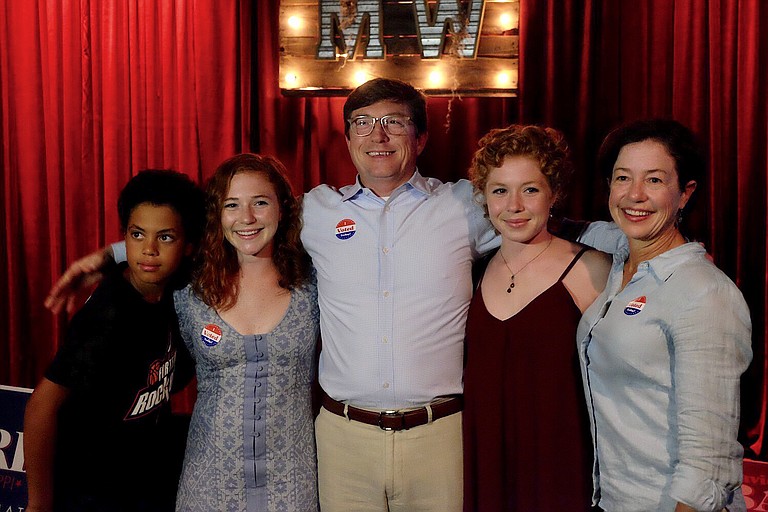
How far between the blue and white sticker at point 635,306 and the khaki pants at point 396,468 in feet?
2.26

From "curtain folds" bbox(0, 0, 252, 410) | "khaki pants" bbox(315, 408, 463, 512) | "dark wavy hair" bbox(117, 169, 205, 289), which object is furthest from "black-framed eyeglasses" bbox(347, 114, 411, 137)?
"curtain folds" bbox(0, 0, 252, 410)

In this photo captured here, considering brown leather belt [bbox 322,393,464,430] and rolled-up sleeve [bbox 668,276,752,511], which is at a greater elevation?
rolled-up sleeve [bbox 668,276,752,511]

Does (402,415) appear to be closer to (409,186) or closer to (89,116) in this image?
(409,186)

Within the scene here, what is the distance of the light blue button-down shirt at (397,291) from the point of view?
193 centimetres

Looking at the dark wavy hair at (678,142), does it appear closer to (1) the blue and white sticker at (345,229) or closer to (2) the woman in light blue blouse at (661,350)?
(2) the woman in light blue blouse at (661,350)

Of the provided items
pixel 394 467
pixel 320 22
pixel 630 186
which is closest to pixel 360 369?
pixel 394 467

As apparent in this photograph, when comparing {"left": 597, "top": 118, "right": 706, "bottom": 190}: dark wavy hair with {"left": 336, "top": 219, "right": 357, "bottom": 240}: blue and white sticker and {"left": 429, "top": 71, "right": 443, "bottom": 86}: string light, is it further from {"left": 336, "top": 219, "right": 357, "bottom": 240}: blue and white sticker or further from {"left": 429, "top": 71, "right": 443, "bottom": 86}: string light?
{"left": 429, "top": 71, "right": 443, "bottom": 86}: string light

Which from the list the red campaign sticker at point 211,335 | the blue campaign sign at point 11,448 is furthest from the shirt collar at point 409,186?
the blue campaign sign at point 11,448

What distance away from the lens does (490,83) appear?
3264 mm

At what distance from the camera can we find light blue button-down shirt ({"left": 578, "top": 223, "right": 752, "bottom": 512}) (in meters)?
1.30

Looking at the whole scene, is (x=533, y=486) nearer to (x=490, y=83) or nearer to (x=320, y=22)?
(x=490, y=83)

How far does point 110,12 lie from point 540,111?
2.51 m

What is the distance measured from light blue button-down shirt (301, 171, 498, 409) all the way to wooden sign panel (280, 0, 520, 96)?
1419 mm

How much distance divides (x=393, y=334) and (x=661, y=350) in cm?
79
